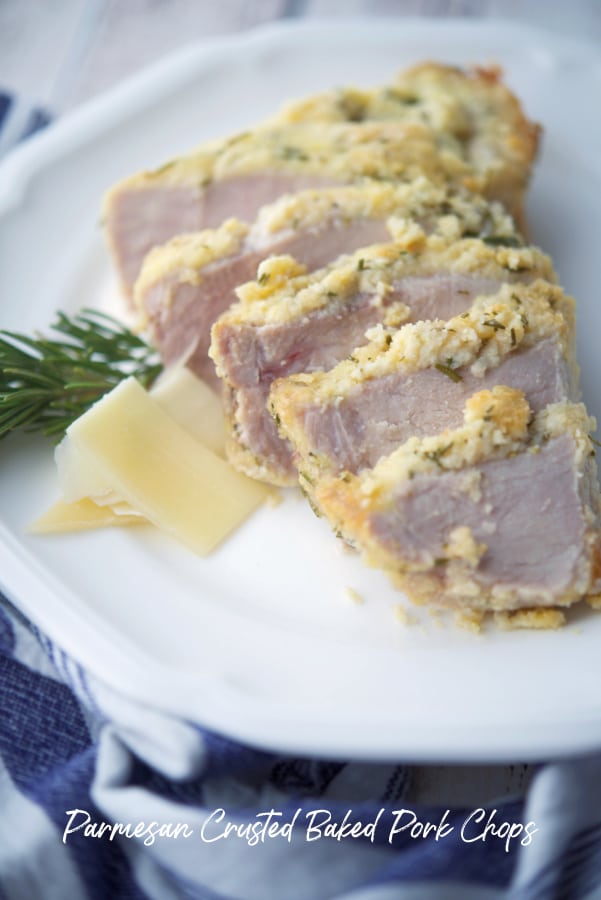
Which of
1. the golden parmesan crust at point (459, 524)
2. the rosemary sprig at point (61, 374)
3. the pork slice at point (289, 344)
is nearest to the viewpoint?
the golden parmesan crust at point (459, 524)

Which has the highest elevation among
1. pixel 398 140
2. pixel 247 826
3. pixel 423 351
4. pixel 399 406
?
pixel 398 140

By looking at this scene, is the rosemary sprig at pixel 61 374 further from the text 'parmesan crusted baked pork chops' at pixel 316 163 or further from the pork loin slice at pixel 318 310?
the pork loin slice at pixel 318 310

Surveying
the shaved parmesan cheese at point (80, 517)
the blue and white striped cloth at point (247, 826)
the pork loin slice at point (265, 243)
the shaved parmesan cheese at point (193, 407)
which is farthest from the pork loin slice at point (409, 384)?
the blue and white striped cloth at point (247, 826)

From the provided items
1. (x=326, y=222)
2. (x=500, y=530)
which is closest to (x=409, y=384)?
(x=500, y=530)

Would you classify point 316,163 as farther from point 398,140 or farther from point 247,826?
point 247,826

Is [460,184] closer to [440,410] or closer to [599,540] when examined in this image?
[440,410]

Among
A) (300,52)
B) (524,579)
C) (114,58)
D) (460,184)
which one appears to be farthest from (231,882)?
(114,58)

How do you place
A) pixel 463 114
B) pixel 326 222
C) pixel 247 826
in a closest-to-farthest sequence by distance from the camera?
pixel 247 826 < pixel 326 222 < pixel 463 114
